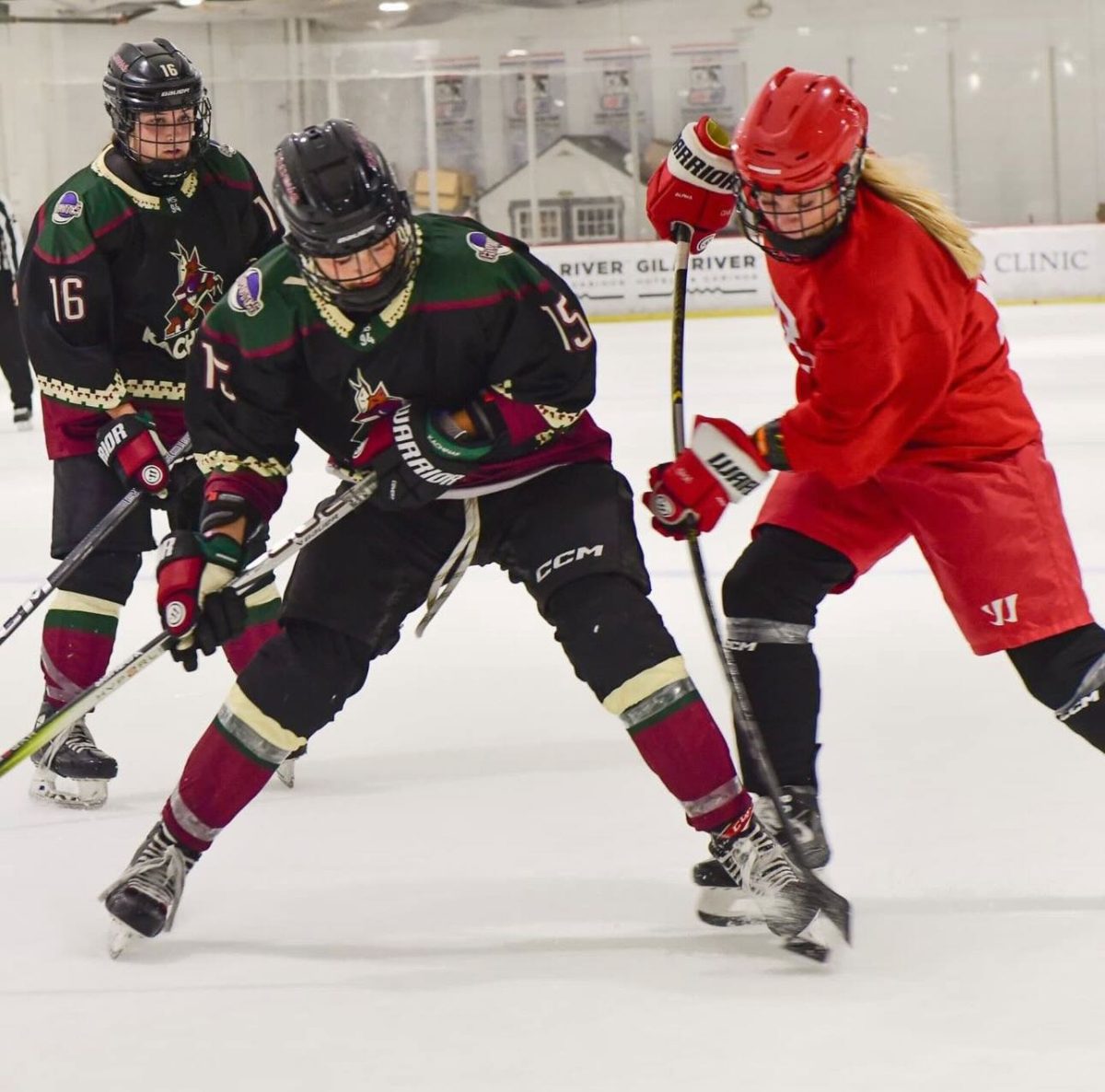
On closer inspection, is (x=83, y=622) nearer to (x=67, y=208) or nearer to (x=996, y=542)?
(x=67, y=208)

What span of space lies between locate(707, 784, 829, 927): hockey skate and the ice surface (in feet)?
0.11

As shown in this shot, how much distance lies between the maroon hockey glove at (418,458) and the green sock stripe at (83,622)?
0.90 meters

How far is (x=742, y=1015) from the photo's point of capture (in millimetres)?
1811

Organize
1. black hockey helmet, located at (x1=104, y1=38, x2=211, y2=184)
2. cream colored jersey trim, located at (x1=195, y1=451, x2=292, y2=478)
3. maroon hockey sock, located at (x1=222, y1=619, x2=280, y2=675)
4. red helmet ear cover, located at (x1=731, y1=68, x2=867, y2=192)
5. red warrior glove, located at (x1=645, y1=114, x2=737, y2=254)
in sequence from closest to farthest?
red helmet ear cover, located at (x1=731, y1=68, x2=867, y2=192) → cream colored jersey trim, located at (x1=195, y1=451, x2=292, y2=478) → red warrior glove, located at (x1=645, y1=114, x2=737, y2=254) → black hockey helmet, located at (x1=104, y1=38, x2=211, y2=184) → maroon hockey sock, located at (x1=222, y1=619, x2=280, y2=675)

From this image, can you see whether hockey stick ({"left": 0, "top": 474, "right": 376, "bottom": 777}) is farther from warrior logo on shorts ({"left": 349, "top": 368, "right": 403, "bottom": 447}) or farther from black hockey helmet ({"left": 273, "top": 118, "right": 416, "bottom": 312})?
black hockey helmet ({"left": 273, "top": 118, "right": 416, "bottom": 312})

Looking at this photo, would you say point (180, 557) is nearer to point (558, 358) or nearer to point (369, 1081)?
point (558, 358)

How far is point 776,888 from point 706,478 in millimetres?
464

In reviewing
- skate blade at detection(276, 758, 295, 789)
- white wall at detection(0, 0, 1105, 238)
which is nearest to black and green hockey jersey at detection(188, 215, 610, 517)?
skate blade at detection(276, 758, 295, 789)

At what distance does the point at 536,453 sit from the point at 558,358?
0.44 ft

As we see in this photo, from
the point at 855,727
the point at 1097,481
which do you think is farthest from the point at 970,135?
the point at 855,727

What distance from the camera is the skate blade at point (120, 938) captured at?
6.73ft

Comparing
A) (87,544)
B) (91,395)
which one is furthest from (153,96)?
(87,544)

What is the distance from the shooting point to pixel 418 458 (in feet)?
6.61

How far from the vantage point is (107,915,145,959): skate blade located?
2.05 m
